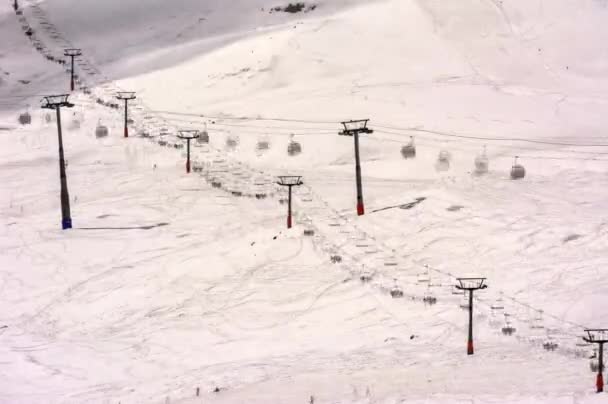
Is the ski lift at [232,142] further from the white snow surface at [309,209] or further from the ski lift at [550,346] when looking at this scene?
the ski lift at [550,346]

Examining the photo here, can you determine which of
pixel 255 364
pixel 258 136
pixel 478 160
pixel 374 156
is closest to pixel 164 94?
pixel 258 136

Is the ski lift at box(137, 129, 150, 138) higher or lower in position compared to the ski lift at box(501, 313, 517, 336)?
higher

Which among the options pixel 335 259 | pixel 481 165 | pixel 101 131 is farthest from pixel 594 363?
pixel 101 131

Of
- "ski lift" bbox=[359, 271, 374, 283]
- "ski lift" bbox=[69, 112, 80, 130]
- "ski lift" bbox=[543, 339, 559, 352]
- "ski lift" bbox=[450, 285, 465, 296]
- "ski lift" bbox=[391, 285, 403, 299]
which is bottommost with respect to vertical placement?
"ski lift" bbox=[543, 339, 559, 352]

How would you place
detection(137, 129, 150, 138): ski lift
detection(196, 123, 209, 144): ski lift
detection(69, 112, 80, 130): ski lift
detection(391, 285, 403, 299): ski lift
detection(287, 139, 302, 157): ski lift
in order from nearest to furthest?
detection(391, 285, 403, 299): ski lift < detection(287, 139, 302, 157): ski lift < detection(196, 123, 209, 144): ski lift < detection(137, 129, 150, 138): ski lift < detection(69, 112, 80, 130): ski lift

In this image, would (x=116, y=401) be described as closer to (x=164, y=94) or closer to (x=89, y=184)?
(x=89, y=184)

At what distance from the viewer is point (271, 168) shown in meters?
69.8

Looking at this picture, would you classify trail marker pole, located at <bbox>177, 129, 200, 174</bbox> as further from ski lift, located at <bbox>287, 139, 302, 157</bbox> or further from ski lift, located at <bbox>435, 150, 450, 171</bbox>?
ski lift, located at <bbox>435, 150, 450, 171</bbox>

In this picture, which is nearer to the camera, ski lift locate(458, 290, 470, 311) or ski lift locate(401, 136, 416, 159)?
ski lift locate(458, 290, 470, 311)

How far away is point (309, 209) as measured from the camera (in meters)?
63.0

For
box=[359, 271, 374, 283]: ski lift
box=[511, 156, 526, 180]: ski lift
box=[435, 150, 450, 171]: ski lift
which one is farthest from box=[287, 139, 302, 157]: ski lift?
box=[359, 271, 374, 283]: ski lift

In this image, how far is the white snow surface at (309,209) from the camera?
46.2 meters

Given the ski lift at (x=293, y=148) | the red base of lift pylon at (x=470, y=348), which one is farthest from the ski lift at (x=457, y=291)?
the ski lift at (x=293, y=148)

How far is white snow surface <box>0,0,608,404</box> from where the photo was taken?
46219mm
